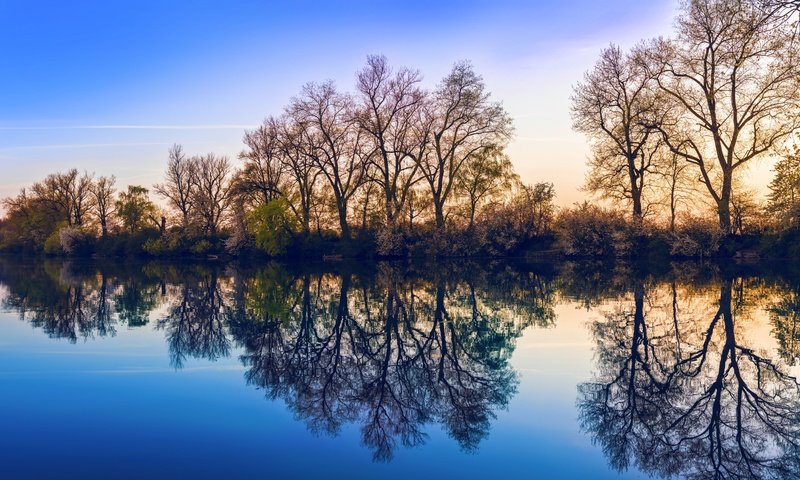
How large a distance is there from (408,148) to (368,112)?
383 cm

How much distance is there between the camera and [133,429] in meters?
5.97

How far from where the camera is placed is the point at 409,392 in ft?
23.3

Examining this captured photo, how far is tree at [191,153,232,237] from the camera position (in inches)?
2181

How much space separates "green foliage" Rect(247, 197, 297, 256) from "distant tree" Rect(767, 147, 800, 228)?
103 feet

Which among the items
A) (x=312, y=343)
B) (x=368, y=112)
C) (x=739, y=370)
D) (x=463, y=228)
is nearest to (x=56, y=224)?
(x=368, y=112)

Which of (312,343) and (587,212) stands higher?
(587,212)

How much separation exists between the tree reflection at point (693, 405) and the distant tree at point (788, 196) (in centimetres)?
1770

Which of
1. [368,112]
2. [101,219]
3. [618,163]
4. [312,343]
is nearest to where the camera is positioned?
[312,343]

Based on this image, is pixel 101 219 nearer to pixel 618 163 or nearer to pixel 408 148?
pixel 408 148

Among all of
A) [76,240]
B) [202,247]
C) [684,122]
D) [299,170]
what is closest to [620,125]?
[684,122]

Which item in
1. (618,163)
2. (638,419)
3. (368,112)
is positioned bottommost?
(638,419)

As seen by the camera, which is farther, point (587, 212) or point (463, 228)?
point (463, 228)

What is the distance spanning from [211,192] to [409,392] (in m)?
56.8

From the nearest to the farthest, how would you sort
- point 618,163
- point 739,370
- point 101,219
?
1. point 739,370
2. point 618,163
3. point 101,219
